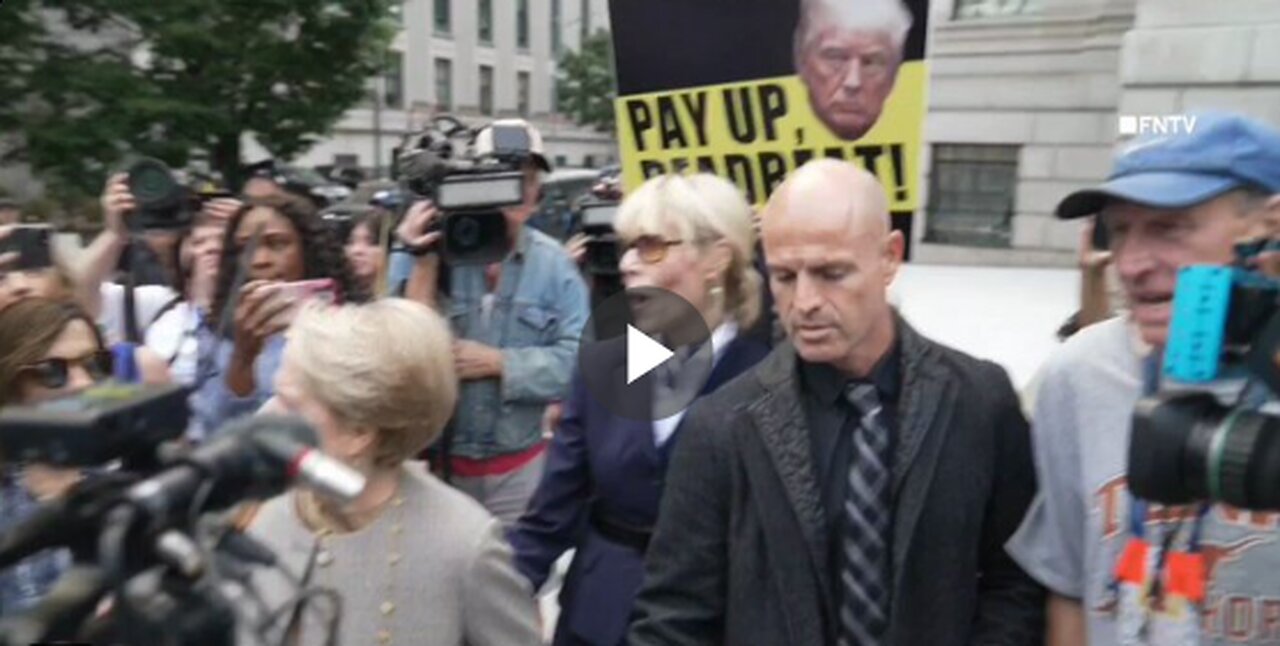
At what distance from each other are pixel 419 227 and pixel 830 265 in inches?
65.4

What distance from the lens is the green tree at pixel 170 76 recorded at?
1833cm

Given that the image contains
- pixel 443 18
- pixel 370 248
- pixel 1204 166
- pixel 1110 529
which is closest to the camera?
pixel 1204 166

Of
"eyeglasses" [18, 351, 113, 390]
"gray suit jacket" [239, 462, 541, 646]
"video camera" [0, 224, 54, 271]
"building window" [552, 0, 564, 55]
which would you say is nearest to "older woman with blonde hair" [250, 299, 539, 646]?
"gray suit jacket" [239, 462, 541, 646]

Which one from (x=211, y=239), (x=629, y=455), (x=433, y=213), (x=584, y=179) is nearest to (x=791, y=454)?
(x=629, y=455)

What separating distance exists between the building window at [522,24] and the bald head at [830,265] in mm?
60122

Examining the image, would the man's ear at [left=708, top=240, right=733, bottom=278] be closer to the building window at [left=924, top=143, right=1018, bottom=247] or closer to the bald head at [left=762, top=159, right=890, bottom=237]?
the bald head at [left=762, top=159, right=890, bottom=237]

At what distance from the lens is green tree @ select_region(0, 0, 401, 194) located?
60.1ft

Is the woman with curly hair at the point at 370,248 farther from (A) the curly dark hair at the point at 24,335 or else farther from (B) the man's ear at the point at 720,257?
(B) the man's ear at the point at 720,257

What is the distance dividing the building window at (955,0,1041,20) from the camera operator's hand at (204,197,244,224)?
15818 millimetres

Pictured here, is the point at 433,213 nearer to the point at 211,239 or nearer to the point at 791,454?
the point at 211,239

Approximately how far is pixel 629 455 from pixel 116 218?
2.76 m

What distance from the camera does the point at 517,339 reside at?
4078 millimetres

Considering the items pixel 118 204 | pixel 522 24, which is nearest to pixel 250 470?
pixel 118 204

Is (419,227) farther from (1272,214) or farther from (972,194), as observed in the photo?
(972,194)
